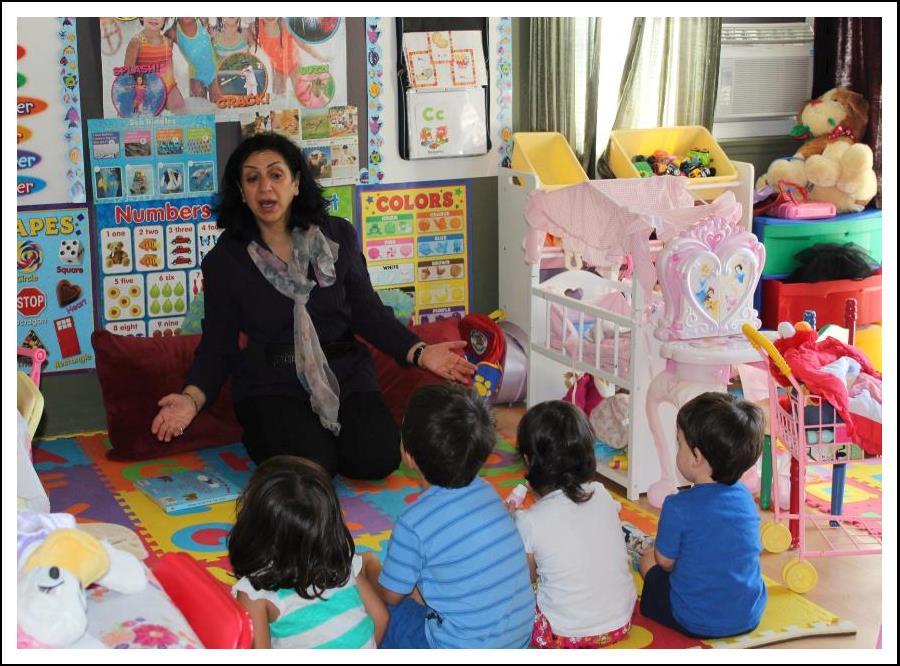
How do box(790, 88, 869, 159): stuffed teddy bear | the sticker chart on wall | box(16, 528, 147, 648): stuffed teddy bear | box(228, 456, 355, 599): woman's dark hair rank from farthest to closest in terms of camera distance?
1. box(790, 88, 869, 159): stuffed teddy bear
2. the sticker chart on wall
3. box(228, 456, 355, 599): woman's dark hair
4. box(16, 528, 147, 648): stuffed teddy bear

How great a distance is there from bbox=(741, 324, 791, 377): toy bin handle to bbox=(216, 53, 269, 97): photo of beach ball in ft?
6.85

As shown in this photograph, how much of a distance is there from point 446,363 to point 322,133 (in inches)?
57.1

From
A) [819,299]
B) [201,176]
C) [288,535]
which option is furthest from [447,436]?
[819,299]

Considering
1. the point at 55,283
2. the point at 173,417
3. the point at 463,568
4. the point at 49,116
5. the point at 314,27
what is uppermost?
the point at 314,27

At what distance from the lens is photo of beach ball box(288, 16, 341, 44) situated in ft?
14.3

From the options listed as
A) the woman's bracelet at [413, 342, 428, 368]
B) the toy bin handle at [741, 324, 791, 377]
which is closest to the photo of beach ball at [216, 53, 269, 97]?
the woman's bracelet at [413, 342, 428, 368]

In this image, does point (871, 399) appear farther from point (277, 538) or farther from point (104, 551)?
point (104, 551)

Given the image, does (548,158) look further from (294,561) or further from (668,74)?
(294,561)

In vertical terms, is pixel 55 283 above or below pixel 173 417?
above

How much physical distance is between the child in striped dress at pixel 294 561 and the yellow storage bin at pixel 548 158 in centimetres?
277

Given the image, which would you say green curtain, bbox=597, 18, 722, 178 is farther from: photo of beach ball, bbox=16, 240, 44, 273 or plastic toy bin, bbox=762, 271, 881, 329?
photo of beach ball, bbox=16, 240, 44, 273

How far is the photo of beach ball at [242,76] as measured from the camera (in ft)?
14.0

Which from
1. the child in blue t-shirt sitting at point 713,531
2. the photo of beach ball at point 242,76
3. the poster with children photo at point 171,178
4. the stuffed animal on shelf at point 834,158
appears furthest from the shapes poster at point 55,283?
the stuffed animal on shelf at point 834,158

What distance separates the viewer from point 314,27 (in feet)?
14.4
